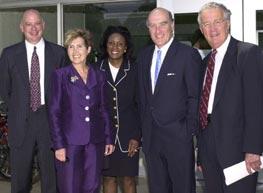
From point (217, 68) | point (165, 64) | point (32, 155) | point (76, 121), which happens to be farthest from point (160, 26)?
point (32, 155)

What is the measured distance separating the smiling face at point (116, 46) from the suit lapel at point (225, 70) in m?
1.27

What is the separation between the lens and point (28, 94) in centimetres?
451

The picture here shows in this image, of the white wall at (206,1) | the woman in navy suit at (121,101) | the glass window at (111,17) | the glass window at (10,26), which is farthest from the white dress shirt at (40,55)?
the glass window at (10,26)

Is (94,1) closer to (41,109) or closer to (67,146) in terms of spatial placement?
(41,109)

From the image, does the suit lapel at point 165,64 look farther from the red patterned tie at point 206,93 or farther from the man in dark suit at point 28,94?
the man in dark suit at point 28,94

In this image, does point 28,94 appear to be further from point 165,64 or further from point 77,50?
point 165,64

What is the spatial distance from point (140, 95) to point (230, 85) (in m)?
0.96

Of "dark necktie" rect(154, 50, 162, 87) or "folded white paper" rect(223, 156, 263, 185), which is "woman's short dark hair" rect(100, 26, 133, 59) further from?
"folded white paper" rect(223, 156, 263, 185)

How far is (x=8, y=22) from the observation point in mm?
8336

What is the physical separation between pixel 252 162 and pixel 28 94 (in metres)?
2.16

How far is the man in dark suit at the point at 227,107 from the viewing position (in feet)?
11.4

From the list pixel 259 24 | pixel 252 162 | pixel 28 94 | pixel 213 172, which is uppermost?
pixel 259 24

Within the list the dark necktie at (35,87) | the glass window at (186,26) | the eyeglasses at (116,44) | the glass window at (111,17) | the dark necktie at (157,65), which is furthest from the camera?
the glass window at (111,17)

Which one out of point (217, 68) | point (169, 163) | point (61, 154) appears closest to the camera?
point (217, 68)
